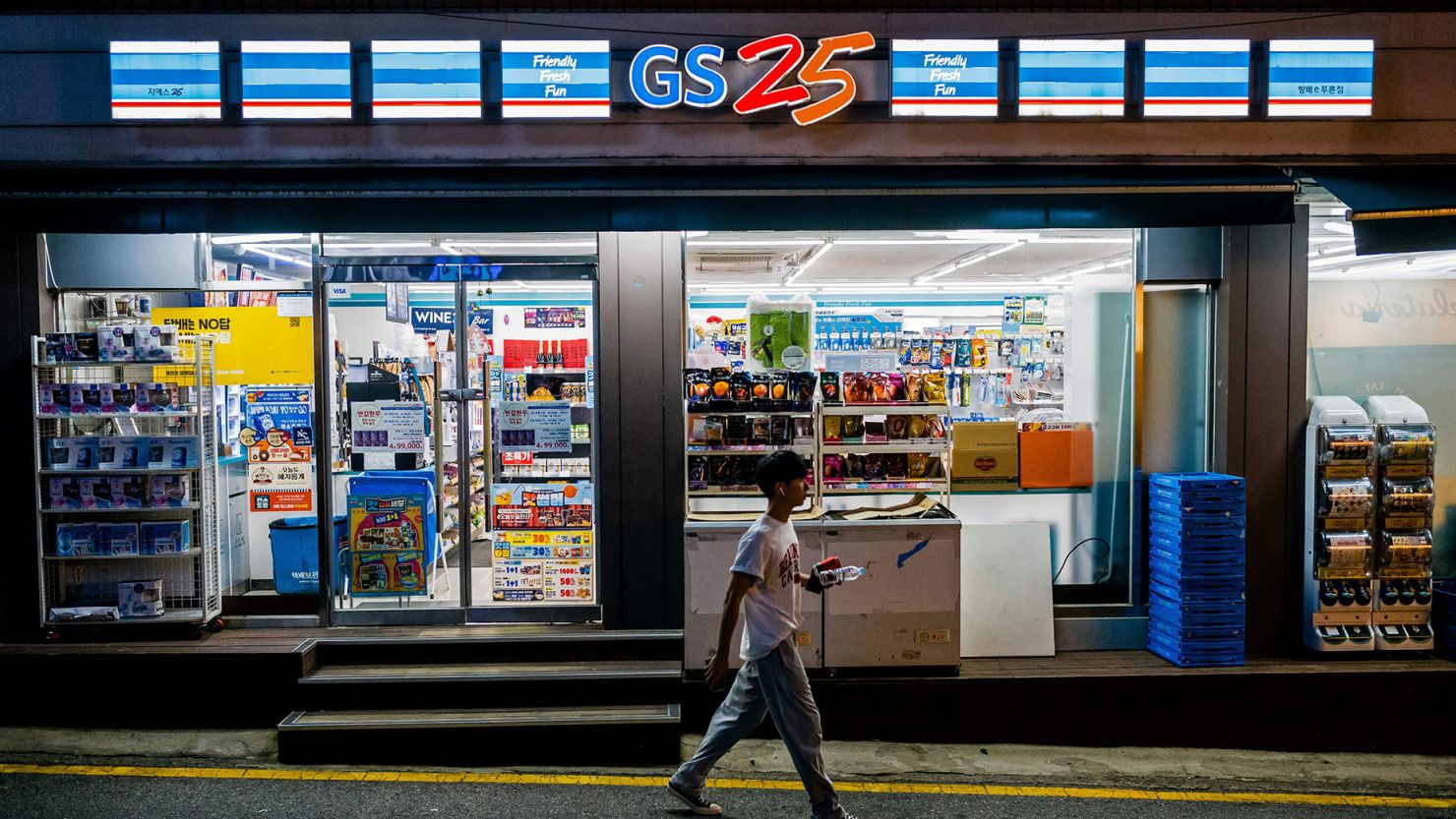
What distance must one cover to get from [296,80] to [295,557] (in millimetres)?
3680

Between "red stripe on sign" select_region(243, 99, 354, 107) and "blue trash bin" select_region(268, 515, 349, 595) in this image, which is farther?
"blue trash bin" select_region(268, 515, 349, 595)

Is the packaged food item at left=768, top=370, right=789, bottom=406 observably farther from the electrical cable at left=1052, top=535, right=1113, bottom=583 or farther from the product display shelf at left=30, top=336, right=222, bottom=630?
the product display shelf at left=30, top=336, right=222, bottom=630

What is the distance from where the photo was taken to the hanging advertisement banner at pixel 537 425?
610cm

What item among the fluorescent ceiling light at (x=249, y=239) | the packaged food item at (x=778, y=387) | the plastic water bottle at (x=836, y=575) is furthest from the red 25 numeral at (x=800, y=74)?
the fluorescent ceiling light at (x=249, y=239)

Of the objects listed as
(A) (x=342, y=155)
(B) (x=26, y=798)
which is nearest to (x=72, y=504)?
(B) (x=26, y=798)

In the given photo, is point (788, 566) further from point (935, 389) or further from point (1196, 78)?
point (1196, 78)

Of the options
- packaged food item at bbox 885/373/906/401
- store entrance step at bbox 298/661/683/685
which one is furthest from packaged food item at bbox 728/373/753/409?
store entrance step at bbox 298/661/683/685

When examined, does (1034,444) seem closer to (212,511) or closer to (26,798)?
(212,511)

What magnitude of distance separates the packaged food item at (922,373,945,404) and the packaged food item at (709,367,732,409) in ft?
4.37

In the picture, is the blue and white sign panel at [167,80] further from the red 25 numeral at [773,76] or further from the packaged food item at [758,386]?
the packaged food item at [758,386]

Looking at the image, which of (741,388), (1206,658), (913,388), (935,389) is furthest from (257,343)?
(1206,658)

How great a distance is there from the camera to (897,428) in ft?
17.9

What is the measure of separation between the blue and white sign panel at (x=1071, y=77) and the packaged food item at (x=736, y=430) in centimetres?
Answer: 288

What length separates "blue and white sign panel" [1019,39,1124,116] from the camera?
5395 millimetres
